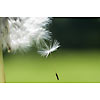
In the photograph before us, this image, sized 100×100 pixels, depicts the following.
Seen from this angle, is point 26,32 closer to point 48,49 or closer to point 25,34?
point 25,34

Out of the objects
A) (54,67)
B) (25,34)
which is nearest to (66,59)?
(54,67)

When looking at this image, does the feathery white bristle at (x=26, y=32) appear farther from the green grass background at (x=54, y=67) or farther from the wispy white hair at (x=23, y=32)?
the green grass background at (x=54, y=67)

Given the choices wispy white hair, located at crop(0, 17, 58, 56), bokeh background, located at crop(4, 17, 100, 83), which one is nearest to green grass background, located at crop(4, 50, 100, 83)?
bokeh background, located at crop(4, 17, 100, 83)

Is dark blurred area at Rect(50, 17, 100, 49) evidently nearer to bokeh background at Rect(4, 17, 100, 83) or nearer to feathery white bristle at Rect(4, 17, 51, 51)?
bokeh background at Rect(4, 17, 100, 83)

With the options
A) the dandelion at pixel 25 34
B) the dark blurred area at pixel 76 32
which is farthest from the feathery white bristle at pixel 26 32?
the dark blurred area at pixel 76 32
